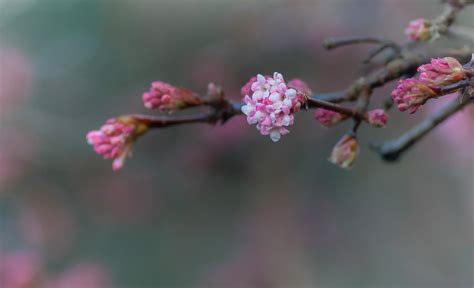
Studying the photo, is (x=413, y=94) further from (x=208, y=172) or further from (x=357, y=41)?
(x=208, y=172)

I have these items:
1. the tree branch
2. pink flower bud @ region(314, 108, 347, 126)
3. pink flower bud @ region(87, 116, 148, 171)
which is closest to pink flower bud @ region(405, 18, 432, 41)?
the tree branch

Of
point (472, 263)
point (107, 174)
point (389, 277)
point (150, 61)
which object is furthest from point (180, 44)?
point (472, 263)

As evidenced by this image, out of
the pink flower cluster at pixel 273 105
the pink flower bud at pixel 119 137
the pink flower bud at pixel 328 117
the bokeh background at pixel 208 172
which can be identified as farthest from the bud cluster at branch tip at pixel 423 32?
the bokeh background at pixel 208 172

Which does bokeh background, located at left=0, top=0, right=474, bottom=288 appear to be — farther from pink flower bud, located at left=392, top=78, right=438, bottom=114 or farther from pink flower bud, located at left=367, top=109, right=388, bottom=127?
pink flower bud, located at left=392, top=78, right=438, bottom=114

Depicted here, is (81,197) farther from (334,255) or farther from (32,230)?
(334,255)

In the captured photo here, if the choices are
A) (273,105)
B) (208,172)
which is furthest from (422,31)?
(208,172)
